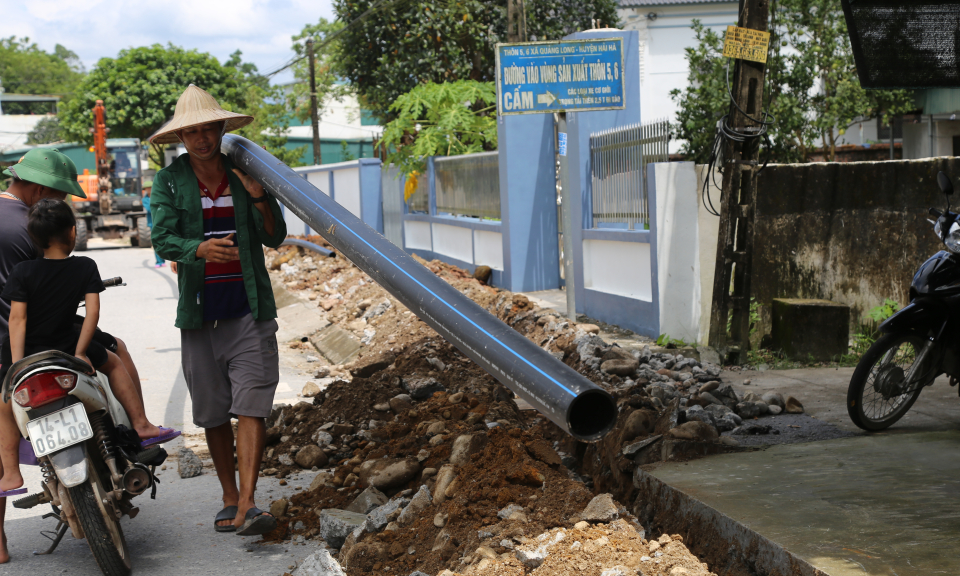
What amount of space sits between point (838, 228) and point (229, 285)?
239 inches

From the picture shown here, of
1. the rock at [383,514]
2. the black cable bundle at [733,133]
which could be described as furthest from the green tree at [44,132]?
the rock at [383,514]

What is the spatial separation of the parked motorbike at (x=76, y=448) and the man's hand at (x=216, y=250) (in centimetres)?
69

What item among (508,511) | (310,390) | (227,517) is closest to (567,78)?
(310,390)

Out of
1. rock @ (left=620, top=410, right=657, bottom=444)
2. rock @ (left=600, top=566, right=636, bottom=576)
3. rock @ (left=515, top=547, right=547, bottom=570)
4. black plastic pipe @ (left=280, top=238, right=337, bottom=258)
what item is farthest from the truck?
rock @ (left=600, top=566, right=636, bottom=576)

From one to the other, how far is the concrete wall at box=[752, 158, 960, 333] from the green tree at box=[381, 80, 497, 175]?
7838 millimetres

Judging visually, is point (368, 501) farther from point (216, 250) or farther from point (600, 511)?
point (216, 250)

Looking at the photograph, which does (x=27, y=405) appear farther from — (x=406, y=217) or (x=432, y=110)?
(x=406, y=217)

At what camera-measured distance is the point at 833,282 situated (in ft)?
27.0

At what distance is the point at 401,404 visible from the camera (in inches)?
230

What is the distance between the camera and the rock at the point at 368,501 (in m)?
4.14

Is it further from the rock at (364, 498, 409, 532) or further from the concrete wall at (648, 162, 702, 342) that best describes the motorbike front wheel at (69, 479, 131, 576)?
the concrete wall at (648, 162, 702, 342)

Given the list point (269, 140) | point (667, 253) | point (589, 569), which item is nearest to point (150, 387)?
point (667, 253)

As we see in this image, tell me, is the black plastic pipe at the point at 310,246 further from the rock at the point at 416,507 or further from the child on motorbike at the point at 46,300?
the rock at the point at 416,507

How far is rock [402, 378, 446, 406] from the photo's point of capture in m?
6.07
